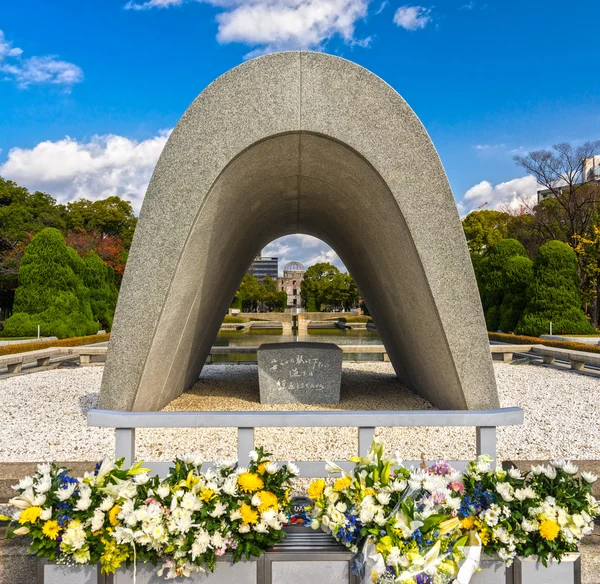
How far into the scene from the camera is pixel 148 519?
2293mm

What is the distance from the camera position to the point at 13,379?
11109 millimetres

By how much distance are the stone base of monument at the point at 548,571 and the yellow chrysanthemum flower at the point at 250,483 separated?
131cm

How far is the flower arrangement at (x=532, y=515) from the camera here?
236 cm

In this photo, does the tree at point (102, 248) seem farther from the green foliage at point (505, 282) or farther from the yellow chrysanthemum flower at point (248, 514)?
the yellow chrysanthemum flower at point (248, 514)

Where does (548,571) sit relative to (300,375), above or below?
below

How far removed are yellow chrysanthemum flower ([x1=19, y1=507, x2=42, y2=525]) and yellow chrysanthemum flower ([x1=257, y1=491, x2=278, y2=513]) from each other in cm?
102

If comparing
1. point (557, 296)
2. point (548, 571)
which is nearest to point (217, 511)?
point (548, 571)

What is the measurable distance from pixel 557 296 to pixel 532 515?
20502mm

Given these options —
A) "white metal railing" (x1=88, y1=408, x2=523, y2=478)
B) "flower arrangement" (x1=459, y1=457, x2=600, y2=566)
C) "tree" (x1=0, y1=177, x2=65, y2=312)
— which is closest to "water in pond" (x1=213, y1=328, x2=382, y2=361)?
"white metal railing" (x1=88, y1=408, x2=523, y2=478)

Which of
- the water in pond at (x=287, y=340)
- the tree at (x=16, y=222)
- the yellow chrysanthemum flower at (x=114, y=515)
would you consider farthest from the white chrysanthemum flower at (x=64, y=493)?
the tree at (x=16, y=222)

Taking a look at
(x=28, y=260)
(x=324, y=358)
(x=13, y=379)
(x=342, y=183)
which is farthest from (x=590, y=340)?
(x=28, y=260)

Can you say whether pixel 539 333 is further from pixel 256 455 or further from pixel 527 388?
pixel 256 455

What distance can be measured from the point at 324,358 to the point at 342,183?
2.85 metres

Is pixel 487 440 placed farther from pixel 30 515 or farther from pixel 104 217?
pixel 104 217
